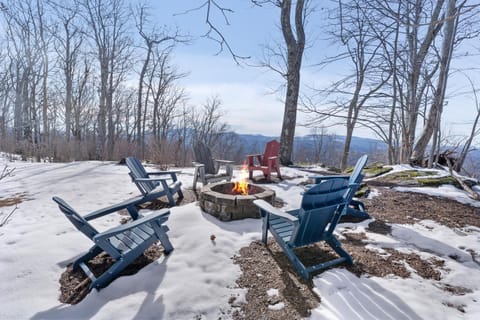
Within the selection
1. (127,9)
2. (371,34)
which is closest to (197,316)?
(371,34)

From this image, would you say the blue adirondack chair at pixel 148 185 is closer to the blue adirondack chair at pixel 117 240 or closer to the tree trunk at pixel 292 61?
the blue adirondack chair at pixel 117 240

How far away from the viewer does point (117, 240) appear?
2.07 m

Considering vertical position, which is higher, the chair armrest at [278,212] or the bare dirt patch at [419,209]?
the chair armrest at [278,212]

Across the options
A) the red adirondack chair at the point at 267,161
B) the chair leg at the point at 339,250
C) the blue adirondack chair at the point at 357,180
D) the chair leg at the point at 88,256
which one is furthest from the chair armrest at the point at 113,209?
the red adirondack chair at the point at 267,161

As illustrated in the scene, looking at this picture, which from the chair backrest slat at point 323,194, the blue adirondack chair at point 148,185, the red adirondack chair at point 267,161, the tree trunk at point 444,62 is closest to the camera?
the chair backrest slat at point 323,194

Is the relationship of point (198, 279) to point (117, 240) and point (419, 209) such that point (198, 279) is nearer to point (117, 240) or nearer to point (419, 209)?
point (117, 240)

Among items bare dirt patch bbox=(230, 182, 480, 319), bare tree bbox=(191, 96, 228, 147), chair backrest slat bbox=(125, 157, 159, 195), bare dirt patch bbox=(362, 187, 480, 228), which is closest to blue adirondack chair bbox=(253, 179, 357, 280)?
bare dirt patch bbox=(230, 182, 480, 319)

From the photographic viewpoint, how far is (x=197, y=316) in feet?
5.10

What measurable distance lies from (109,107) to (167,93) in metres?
6.03


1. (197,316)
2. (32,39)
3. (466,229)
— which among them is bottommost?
(197,316)

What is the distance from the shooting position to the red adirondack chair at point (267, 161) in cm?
499

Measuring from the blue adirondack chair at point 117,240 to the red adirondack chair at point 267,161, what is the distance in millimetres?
2978

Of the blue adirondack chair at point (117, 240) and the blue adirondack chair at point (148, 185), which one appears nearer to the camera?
the blue adirondack chair at point (117, 240)

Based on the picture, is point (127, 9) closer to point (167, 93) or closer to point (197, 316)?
point (167, 93)
